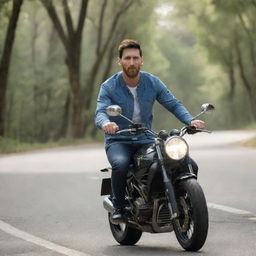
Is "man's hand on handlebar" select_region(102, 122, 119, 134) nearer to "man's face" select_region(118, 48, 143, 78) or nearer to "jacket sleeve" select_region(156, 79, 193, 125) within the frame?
"man's face" select_region(118, 48, 143, 78)

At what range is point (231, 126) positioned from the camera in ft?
235

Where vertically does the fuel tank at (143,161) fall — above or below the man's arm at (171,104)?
below

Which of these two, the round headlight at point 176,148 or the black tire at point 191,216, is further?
the round headlight at point 176,148

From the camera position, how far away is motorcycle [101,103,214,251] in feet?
22.6

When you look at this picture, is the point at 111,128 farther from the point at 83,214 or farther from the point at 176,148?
the point at 83,214

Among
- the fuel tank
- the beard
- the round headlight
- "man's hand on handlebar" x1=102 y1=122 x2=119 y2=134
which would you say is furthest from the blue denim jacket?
the round headlight

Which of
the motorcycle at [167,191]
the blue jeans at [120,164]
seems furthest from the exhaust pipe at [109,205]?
the motorcycle at [167,191]

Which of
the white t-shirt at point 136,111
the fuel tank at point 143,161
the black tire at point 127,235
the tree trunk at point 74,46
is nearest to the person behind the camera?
the fuel tank at point 143,161

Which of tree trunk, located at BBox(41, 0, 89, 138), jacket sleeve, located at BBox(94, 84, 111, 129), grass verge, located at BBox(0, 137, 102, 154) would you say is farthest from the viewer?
tree trunk, located at BBox(41, 0, 89, 138)

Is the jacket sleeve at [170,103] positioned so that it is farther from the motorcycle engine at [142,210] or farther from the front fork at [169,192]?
the motorcycle engine at [142,210]

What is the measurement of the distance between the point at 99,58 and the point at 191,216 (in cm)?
3744

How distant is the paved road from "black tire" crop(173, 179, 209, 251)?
154 millimetres

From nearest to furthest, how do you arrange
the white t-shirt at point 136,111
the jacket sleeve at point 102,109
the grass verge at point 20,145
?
the jacket sleeve at point 102,109 → the white t-shirt at point 136,111 → the grass verge at point 20,145

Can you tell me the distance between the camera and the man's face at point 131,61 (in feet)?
25.1
